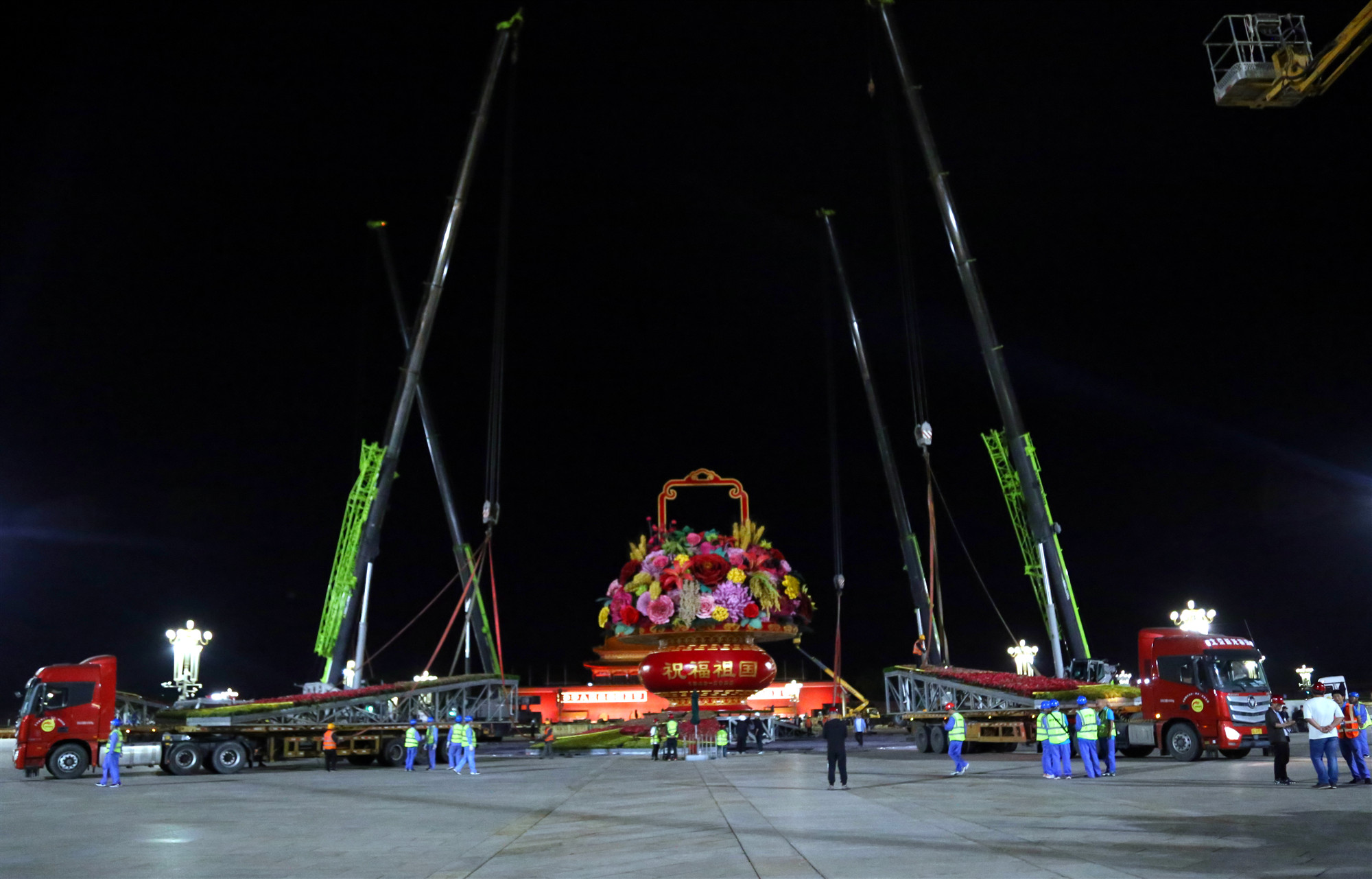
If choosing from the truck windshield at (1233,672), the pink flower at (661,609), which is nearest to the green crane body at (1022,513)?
the truck windshield at (1233,672)

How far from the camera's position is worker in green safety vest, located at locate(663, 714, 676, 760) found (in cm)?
3184

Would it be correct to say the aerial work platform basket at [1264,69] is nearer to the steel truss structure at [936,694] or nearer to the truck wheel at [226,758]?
the steel truss structure at [936,694]

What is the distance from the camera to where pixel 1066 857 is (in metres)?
10.3

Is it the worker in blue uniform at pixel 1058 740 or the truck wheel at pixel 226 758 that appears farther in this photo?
the truck wheel at pixel 226 758

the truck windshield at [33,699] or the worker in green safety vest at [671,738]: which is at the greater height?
the truck windshield at [33,699]

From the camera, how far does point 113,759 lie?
81.7 ft

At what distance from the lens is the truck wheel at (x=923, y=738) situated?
114 feet

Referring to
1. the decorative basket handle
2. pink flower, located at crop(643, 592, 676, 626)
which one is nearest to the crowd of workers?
pink flower, located at crop(643, 592, 676, 626)

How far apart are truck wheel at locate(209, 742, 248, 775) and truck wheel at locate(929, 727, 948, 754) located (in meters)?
20.3

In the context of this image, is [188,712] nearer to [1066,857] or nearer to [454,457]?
[1066,857]

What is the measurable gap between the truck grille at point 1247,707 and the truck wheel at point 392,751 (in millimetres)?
22823

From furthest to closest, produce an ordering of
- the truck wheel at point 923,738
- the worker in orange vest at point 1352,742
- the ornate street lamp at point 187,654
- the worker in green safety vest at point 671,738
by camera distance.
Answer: the ornate street lamp at point 187,654
the truck wheel at point 923,738
the worker in green safety vest at point 671,738
the worker in orange vest at point 1352,742

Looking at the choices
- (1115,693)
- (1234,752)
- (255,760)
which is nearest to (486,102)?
(255,760)

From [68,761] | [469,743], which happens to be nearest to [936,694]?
[469,743]
